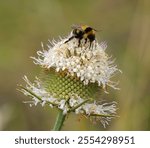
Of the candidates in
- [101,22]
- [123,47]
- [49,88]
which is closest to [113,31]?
[101,22]

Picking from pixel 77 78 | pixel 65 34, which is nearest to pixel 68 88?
pixel 77 78

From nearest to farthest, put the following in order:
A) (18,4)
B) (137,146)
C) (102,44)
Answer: (102,44) < (137,146) < (18,4)

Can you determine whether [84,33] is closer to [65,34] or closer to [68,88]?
[68,88]

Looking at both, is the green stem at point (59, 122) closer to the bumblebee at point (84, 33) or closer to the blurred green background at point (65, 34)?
the bumblebee at point (84, 33)

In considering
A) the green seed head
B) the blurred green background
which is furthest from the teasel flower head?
the blurred green background

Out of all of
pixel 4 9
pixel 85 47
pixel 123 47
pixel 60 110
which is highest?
pixel 4 9

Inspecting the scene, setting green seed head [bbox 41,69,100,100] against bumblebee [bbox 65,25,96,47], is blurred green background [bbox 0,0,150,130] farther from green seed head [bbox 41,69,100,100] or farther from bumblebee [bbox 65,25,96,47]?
bumblebee [bbox 65,25,96,47]

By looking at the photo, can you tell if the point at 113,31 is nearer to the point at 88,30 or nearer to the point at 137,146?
the point at 137,146
